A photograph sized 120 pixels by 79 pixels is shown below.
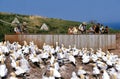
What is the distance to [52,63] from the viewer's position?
80.4 ft

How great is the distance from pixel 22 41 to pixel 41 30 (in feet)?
58.0

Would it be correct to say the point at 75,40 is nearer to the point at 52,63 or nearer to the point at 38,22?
the point at 52,63

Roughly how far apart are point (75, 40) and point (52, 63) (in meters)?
12.6

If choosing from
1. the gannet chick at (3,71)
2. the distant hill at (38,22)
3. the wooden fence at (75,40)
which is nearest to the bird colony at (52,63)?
the gannet chick at (3,71)

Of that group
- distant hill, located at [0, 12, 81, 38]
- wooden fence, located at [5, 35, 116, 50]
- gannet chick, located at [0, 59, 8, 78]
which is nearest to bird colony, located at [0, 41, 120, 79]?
gannet chick, located at [0, 59, 8, 78]

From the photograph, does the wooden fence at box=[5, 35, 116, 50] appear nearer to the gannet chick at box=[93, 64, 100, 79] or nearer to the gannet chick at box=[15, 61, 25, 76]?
the gannet chick at box=[93, 64, 100, 79]

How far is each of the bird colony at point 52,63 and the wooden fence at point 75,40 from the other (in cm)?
548

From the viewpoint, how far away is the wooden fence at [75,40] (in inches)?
1380

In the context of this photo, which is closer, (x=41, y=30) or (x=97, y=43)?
(x=97, y=43)

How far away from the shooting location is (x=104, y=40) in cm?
3881

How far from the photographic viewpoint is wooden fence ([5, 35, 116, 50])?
35.1 m

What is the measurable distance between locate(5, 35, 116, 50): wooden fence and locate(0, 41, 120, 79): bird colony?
18.0 feet

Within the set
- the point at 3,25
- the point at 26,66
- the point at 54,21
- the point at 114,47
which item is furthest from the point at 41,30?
the point at 26,66

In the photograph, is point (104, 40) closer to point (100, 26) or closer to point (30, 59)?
point (100, 26)
